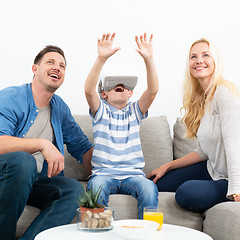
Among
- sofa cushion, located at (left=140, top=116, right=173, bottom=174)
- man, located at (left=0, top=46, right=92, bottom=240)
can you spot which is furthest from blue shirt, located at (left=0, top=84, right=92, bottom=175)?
sofa cushion, located at (left=140, top=116, right=173, bottom=174)

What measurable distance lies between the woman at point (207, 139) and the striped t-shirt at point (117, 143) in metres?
0.24

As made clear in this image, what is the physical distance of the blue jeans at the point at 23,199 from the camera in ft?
5.07

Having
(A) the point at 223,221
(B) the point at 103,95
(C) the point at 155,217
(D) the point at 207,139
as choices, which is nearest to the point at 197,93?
(D) the point at 207,139

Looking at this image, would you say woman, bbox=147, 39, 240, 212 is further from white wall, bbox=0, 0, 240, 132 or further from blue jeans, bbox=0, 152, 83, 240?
white wall, bbox=0, 0, 240, 132

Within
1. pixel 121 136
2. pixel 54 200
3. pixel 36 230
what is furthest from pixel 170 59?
pixel 36 230

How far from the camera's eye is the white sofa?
1549mm

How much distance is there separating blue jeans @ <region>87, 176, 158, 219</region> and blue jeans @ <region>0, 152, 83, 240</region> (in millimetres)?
125

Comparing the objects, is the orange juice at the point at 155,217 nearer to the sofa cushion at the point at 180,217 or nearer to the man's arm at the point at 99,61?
the sofa cushion at the point at 180,217

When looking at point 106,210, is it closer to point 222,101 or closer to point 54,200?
point 54,200

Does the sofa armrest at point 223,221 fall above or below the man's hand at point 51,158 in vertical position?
below

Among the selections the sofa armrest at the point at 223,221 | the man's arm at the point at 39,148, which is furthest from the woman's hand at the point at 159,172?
the man's arm at the point at 39,148

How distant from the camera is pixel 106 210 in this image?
1.26 meters

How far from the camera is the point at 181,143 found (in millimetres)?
2438

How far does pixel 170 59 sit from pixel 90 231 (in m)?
1.85
